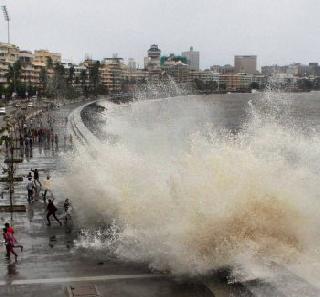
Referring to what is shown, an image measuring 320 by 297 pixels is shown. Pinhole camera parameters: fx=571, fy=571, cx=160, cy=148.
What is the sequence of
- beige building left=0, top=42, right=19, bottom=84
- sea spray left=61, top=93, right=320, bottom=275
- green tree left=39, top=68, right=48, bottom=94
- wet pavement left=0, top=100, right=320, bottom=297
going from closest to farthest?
wet pavement left=0, top=100, right=320, bottom=297 < sea spray left=61, top=93, right=320, bottom=275 < beige building left=0, top=42, right=19, bottom=84 < green tree left=39, top=68, right=48, bottom=94

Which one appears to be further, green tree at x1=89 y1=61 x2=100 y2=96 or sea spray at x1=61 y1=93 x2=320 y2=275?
green tree at x1=89 y1=61 x2=100 y2=96

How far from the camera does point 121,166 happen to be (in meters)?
19.5

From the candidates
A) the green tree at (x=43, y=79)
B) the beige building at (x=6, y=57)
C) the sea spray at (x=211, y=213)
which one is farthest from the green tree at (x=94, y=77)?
the sea spray at (x=211, y=213)

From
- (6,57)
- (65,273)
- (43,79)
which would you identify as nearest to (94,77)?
(6,57)

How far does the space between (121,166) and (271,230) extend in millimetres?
7677

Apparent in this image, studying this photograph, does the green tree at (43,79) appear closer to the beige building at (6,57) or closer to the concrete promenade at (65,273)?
the beige building at (6,57)

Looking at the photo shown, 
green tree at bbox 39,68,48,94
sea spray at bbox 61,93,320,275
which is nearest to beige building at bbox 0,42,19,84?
green tree at bbox 39,68,48,94

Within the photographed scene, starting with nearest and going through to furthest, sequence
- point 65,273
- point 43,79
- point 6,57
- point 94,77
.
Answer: point 65,273 → point 43,79 → point 6,57 → point 94,77

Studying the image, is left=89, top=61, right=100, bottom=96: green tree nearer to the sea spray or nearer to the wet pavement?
the sea spray

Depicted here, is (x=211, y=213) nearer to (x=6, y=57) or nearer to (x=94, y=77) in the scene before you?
(x=6, y=57)

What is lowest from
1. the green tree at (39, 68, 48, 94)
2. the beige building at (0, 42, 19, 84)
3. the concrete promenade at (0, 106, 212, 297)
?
the concrete promenade at (0, 106, 212, 297)

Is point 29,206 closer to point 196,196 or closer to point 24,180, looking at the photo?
point 24,180

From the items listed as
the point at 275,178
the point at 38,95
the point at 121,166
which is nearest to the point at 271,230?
the point at 275,178

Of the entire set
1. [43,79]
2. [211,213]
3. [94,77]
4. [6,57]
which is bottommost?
[211,213]
